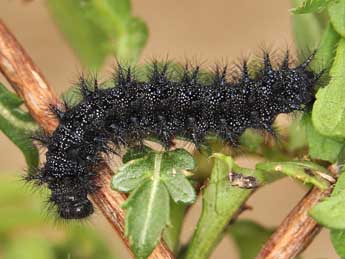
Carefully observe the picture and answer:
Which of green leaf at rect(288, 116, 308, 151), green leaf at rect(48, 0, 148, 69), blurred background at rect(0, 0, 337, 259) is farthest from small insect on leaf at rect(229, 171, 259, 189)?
blurred background at rect(0, 0, 337, 259)

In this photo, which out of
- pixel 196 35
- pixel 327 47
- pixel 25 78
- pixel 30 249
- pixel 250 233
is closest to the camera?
pixel 327 47

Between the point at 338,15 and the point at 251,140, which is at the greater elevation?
the point at 338,15

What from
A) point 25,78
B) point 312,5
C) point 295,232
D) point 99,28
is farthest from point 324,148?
point 99,28

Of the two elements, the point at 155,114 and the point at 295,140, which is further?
the point at 295,140

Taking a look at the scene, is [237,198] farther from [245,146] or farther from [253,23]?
[253,23]

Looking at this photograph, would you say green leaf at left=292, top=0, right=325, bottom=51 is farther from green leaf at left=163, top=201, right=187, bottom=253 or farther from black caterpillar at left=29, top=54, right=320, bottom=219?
green leaf at left=163, top=201, right=187, bottom=253

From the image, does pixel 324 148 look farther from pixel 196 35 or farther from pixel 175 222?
pixel 196 35

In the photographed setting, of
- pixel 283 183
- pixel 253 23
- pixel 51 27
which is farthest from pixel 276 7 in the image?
pixel 51 27
